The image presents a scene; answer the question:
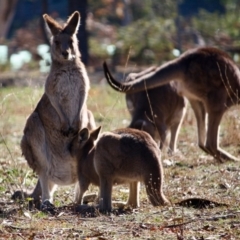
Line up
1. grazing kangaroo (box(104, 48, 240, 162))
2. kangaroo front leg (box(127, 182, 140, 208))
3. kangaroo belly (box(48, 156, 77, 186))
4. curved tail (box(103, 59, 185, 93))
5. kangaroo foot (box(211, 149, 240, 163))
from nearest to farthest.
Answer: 1. kangaroo front leg (box(127, 182, 140, 208))
2. kangaroo belly (box(48, 156, 77, 186))
3. curved tail (box(103, 59, 185, 93))
4. kangaroo foot (box(211, 149, 240, 163))
5. grazing kangaroo (box(104, 48, 240, 162))

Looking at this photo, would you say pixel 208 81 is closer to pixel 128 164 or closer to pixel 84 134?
pixel 84 134

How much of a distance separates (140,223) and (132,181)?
2.04 ft

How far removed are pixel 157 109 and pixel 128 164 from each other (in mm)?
2935

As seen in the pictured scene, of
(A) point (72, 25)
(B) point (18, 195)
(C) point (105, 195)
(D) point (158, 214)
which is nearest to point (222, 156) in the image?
(A) point (72, 25)

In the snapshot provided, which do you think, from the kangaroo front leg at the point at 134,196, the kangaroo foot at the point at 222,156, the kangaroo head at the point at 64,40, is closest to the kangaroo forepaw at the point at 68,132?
the kangaroo head at the point at 64,40

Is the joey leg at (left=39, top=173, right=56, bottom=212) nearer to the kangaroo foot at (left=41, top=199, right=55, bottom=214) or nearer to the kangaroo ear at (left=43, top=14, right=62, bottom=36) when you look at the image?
the kangaroo foot at (left=41, top=199, right=55, bottom=214)

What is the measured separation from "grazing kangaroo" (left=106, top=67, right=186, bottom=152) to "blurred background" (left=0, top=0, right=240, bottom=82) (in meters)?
7.28

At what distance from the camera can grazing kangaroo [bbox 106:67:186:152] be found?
8859mm

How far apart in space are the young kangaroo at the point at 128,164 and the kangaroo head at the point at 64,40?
108cm

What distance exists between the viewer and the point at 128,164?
6.12 m

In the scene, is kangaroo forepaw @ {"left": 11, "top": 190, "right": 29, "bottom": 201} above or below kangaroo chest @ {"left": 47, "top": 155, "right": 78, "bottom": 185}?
below

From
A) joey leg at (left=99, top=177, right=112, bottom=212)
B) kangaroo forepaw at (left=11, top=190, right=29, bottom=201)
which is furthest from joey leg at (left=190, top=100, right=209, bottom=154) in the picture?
joey leg at (left=99, top=177, right=112, bottom=212)

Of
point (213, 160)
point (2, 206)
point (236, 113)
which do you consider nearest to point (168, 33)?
point (236, 113)

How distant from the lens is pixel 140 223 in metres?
5.71
